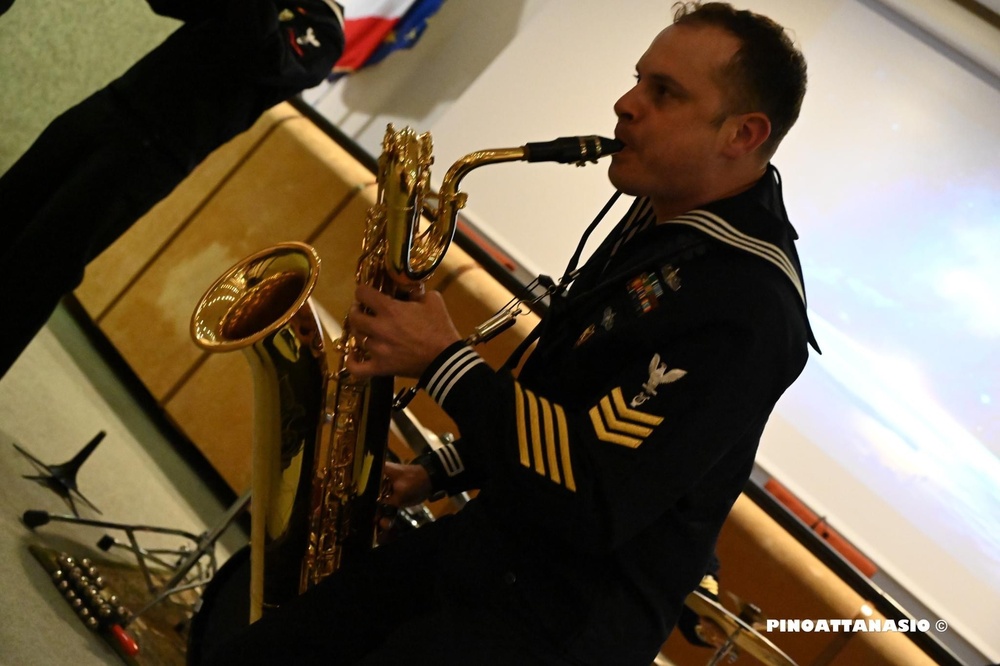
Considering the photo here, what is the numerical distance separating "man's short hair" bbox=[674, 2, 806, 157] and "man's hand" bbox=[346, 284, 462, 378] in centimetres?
57

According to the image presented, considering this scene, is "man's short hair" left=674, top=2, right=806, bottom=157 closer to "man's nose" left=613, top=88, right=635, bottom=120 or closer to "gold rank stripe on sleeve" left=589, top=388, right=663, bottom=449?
"man's nose" left=613, top=88, right=635, bottom=120

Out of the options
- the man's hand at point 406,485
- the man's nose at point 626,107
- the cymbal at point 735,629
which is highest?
the man's nose at point 626,107

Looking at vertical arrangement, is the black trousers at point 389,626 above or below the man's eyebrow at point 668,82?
below

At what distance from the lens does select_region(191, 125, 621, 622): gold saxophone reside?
145 cm

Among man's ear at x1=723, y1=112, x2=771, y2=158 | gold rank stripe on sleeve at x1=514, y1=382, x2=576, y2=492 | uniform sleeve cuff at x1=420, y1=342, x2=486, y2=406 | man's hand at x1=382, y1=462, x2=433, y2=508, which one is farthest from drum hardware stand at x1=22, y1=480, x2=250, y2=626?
man's ear at x1=723, y1=112, x2=771, y2=158

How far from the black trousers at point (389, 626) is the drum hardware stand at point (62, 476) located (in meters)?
1.35

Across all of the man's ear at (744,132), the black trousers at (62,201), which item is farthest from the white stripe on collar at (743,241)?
the black trousers at (62,201)

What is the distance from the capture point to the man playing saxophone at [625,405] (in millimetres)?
1035

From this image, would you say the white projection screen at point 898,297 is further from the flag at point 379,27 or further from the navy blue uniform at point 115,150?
the navy blue uniform at point 115,150

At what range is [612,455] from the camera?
1.02 meters

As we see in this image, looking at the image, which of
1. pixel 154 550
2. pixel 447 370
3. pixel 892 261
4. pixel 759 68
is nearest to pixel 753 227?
pixel 759 68

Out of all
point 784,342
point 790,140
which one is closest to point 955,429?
point 790,140

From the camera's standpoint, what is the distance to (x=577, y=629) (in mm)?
1082

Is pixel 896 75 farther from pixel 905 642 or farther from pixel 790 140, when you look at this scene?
pixel 905 642
